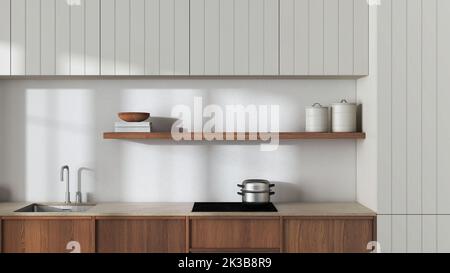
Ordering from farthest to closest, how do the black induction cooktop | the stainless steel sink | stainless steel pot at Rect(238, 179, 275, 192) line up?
the stainless steel sink
stainless steel pot at Rect(238, 179, 275, 192)
the black induction cooktop

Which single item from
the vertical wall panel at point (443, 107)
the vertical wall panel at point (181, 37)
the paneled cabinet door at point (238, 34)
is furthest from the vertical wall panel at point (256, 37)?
the vertical wall panel at point (443, 107)

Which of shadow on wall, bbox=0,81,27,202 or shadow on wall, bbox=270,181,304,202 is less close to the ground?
shadow on wall, bbox=0,81,27,202

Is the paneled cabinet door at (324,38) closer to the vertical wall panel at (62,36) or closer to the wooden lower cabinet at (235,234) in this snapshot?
the wooden lower cabinet at (235,234)

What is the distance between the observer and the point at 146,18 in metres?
2.69

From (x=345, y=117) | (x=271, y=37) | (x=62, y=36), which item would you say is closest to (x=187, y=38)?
(x=271, y=37)

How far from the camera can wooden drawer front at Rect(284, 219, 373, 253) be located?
2.50 meters

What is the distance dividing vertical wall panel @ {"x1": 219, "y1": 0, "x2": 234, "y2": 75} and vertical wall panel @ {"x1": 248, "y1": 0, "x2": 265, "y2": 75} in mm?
113

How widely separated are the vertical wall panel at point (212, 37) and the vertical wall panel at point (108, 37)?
1.66ft

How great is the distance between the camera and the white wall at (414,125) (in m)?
2.50

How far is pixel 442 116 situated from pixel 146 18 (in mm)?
1872

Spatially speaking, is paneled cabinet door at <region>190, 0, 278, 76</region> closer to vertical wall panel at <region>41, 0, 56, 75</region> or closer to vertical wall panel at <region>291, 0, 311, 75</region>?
vertical wall panel at <region>291, 0, 311, 75</region>

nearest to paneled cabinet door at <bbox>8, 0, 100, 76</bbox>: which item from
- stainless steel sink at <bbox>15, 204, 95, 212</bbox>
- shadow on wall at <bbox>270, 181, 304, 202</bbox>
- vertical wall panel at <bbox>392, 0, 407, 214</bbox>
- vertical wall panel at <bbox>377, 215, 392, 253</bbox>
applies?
stainless steel sink at <bbox>15, 204, 95, 212</bbox>
